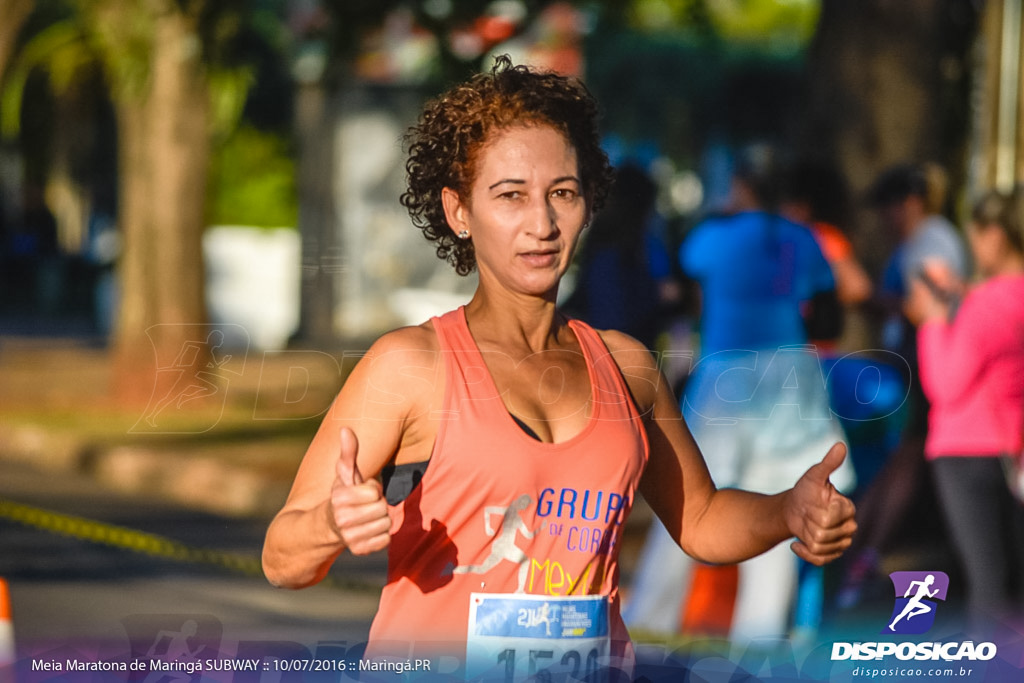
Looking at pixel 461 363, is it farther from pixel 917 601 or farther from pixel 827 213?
pixel 827 213

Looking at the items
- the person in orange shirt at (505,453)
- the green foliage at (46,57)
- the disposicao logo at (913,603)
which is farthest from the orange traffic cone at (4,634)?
the green foliage at (46,57)

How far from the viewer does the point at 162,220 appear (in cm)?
1377

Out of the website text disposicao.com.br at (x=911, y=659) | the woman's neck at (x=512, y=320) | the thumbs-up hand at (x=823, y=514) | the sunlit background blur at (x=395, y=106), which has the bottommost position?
the website text disposicao.com.br at (x=911, y=659)

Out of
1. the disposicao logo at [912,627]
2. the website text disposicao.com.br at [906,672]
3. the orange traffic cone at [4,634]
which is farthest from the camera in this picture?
the disposicao logo at [912,627]

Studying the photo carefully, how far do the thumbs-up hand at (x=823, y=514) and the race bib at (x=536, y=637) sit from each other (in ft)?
1.19

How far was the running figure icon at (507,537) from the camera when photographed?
2592 millimetres

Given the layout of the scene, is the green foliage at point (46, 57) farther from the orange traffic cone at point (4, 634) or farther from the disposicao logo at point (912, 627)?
the disposicao logo at point (912, 627)

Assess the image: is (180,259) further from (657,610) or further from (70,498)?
(657,610)

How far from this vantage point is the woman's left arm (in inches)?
113

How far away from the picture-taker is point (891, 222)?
24.2 ft

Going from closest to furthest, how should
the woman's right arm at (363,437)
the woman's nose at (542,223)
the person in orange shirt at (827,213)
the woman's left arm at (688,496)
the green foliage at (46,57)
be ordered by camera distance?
the woman's right arm at (363,437)
the woman's nose at (542,223)
the woman's left arm at (688,496)
the person in orange shirt at (827,213)
the green foliage at (46,57)

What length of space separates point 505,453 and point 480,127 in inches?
24.3

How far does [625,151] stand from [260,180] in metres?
24.0

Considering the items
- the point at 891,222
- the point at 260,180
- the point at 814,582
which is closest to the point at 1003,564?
the point at 814,582
